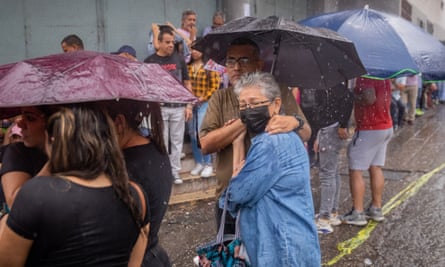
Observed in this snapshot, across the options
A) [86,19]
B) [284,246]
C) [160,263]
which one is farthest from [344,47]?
[86,19]

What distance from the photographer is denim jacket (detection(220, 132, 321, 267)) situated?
2.54 m

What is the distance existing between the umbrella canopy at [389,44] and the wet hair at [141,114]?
234 centimetres

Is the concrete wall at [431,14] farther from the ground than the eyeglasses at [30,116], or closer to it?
farther from the ground

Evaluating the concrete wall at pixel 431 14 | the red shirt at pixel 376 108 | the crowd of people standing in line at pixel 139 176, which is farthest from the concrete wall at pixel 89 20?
the concrete wall at pixel 431 14

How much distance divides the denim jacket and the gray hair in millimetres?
249

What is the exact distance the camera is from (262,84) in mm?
2748

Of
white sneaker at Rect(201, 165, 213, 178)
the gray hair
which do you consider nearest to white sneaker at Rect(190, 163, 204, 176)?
white sneaker at Rect(201, 165, 213, 178)

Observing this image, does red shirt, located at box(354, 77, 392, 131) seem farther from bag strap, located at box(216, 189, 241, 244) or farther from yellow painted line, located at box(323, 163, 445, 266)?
bag strap, located at box(216, 189, 241, 244)

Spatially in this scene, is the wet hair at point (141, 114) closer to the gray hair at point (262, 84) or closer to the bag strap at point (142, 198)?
the bag strap at point (142, 198)

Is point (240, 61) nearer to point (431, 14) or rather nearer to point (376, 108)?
point (376, 108)

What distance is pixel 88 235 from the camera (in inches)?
67.6

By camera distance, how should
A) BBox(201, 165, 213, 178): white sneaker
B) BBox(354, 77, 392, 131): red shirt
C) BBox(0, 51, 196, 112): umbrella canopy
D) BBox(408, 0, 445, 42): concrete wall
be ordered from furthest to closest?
1. BBox(408, 0, 445, 42): concrete wall
2. BBox(201, 165, 213, 178): white sneaker
3. BBox(354, 77, 392, 131): red shirt
4. BBox(0, 51, 196, 112): umbrella canopy

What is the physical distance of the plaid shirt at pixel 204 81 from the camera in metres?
7.08

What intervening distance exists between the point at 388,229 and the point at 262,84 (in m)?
3.44
